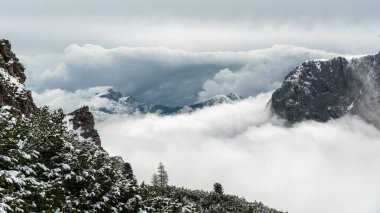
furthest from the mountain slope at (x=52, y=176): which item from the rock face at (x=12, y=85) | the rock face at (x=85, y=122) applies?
the rock face at (x=85, y=122)

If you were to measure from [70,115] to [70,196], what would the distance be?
5806 cm

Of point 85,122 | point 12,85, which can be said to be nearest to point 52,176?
point 12,85

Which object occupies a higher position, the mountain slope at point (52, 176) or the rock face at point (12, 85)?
the rock face at point (12, 85)

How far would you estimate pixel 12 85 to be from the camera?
5981 cm

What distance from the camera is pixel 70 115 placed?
304 feet

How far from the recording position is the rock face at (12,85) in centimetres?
5550

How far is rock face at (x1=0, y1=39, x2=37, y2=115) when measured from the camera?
55.5 m

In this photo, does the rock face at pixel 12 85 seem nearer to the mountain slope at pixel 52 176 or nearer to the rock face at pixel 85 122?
the mountain slope at pixel 52 176

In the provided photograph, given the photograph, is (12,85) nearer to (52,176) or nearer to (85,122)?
(52,176)

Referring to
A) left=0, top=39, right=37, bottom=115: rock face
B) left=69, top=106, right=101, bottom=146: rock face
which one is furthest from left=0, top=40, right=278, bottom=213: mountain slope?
left=69, top=106, right=101, bottom=146: rock face

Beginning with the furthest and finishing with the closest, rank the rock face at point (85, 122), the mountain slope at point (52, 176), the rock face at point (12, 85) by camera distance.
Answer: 1. the rock face at point (85, 122)
2. the rock face at point (12, 85)
3. the mountain slope at point (52, 176)

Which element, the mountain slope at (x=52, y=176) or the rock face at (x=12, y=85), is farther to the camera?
the rock face at (x=12, y=85)

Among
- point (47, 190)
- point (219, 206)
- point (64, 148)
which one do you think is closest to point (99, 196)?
point (64, 148)

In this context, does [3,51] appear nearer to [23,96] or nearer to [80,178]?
[23,96]
